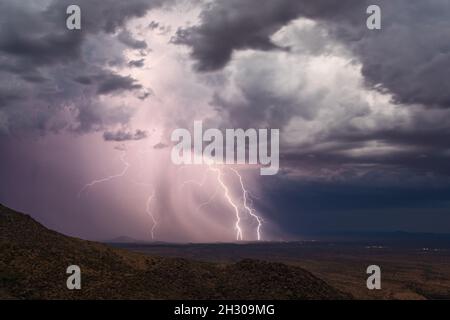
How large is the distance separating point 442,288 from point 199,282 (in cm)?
11921

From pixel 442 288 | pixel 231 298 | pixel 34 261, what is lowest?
pixel 442 288

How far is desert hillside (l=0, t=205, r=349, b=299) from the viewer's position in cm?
5809

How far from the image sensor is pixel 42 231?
74250mm

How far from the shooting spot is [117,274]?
63.2 metres

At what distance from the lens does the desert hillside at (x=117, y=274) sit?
5809 centimetres
